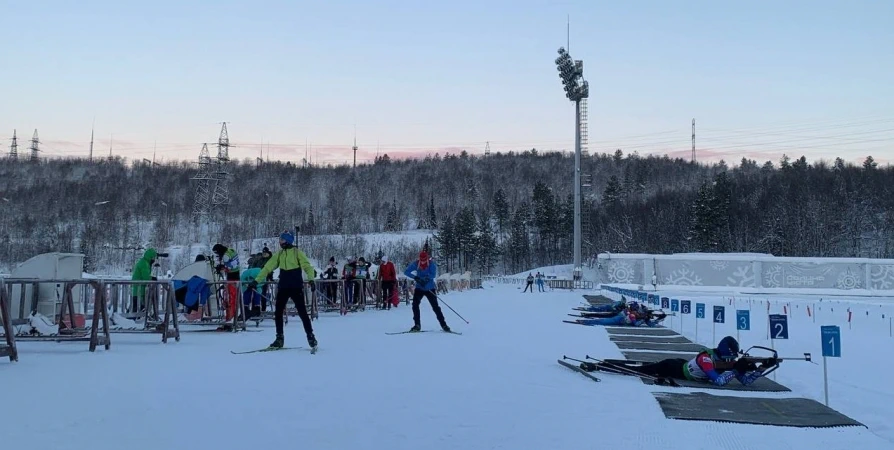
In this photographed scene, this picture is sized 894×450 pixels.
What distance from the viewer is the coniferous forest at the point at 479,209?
315 ft

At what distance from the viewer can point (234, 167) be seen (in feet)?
648

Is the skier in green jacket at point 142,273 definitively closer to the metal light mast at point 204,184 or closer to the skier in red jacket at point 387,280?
the skier in red jacket at point 387,280

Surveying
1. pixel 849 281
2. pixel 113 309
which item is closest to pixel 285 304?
pixel 113 309

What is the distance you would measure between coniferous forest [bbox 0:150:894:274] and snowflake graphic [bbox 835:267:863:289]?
44839 millimetres

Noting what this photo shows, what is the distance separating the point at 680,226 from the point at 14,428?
107768 mm

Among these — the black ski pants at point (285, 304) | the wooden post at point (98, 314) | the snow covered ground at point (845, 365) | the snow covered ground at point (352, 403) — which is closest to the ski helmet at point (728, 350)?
the snow covered ground at point (845, 365)

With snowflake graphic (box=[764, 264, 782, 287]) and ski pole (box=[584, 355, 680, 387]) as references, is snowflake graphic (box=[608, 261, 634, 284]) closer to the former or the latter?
snowflake graphic (box=[764, 264, 782, 287])

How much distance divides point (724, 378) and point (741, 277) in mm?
45493

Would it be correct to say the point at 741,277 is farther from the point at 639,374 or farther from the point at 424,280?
the point at 639,374

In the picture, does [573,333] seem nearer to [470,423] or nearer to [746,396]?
[746,396]

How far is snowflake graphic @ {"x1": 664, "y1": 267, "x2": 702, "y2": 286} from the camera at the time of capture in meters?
52.6

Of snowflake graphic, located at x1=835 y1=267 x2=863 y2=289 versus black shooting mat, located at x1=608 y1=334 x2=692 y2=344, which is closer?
black shooting mat, located at x1=608 y1=334 x2=692 y2=344

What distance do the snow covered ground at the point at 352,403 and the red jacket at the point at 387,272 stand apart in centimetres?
1302

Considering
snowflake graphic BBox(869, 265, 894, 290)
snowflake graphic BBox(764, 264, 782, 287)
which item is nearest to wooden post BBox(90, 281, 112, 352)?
snowflake graphic BBox(764, 264, 782, 287)
